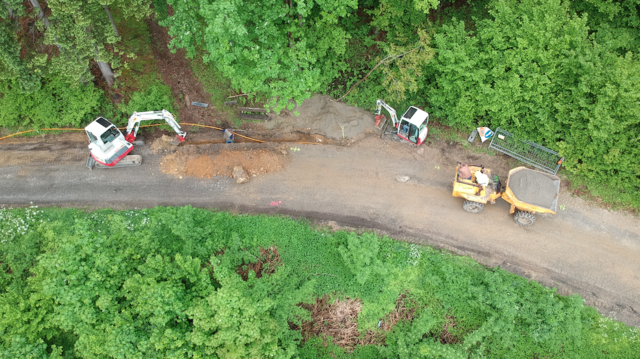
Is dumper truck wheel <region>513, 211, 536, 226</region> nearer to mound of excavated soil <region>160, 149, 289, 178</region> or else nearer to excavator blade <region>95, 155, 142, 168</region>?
mound of excavated soil <region>160, 149, 289, 178</region>

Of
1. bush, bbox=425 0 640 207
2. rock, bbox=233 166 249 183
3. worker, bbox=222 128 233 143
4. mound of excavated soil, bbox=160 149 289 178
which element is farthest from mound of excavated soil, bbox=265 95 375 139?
bush, bbox=425 0 640 207

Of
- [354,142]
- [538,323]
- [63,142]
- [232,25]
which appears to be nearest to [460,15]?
[354,142]

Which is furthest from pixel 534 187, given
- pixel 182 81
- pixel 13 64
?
pixel 13 64

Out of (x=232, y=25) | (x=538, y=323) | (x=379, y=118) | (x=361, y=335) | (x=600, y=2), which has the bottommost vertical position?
(x=361, y=335)

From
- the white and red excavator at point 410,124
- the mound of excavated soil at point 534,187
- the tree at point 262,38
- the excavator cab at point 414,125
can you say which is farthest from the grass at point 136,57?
the mound of excavated soil at point 534,187

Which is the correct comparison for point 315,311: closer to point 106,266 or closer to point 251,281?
point 251,281

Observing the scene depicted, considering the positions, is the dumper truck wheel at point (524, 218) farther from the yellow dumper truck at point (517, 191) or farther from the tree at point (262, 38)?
the tree at point (262, 38)
